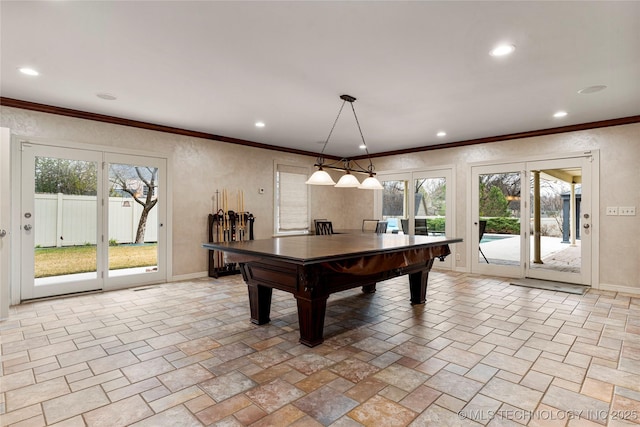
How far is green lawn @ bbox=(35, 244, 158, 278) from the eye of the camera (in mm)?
4340

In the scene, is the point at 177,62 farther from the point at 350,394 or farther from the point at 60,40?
the point at 350,394

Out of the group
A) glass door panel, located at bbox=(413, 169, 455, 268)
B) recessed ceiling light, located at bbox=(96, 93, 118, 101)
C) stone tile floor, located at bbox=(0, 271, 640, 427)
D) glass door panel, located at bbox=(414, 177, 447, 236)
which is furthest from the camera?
glass door panel, located at bbox=(414, 177, 447, 236)

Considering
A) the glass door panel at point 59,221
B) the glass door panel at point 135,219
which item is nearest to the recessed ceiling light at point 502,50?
the glass door panel at point 135,219

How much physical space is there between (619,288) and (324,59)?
208 inches

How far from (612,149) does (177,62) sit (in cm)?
585

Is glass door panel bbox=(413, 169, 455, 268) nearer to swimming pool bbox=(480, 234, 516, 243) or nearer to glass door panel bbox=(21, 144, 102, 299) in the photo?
swimming pool bbox=(480, 234, 516, 243)

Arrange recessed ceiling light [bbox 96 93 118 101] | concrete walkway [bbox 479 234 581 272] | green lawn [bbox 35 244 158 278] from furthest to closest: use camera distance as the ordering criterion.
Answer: concrete walkway [bbox 479 234 581 272] < green lawn [bbox 35 244 158 278] < recessed ceiling light [bbox 96 93 118 101]

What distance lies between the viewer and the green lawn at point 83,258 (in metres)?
4.34

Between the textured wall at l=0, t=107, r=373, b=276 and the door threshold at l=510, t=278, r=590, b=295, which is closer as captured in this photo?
the textured wall at l=0, t=107, r=373, b=276

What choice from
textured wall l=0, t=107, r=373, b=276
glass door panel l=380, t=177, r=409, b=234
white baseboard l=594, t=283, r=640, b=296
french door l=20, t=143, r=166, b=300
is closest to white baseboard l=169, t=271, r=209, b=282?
textured wall l=0, t=107, r=373, b=276

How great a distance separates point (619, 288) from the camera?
4773mm

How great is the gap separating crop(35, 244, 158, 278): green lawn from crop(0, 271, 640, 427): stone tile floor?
608 millimetres

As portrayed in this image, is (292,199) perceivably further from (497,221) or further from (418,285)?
(497,221)

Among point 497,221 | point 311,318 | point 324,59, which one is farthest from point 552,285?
point 324,59
